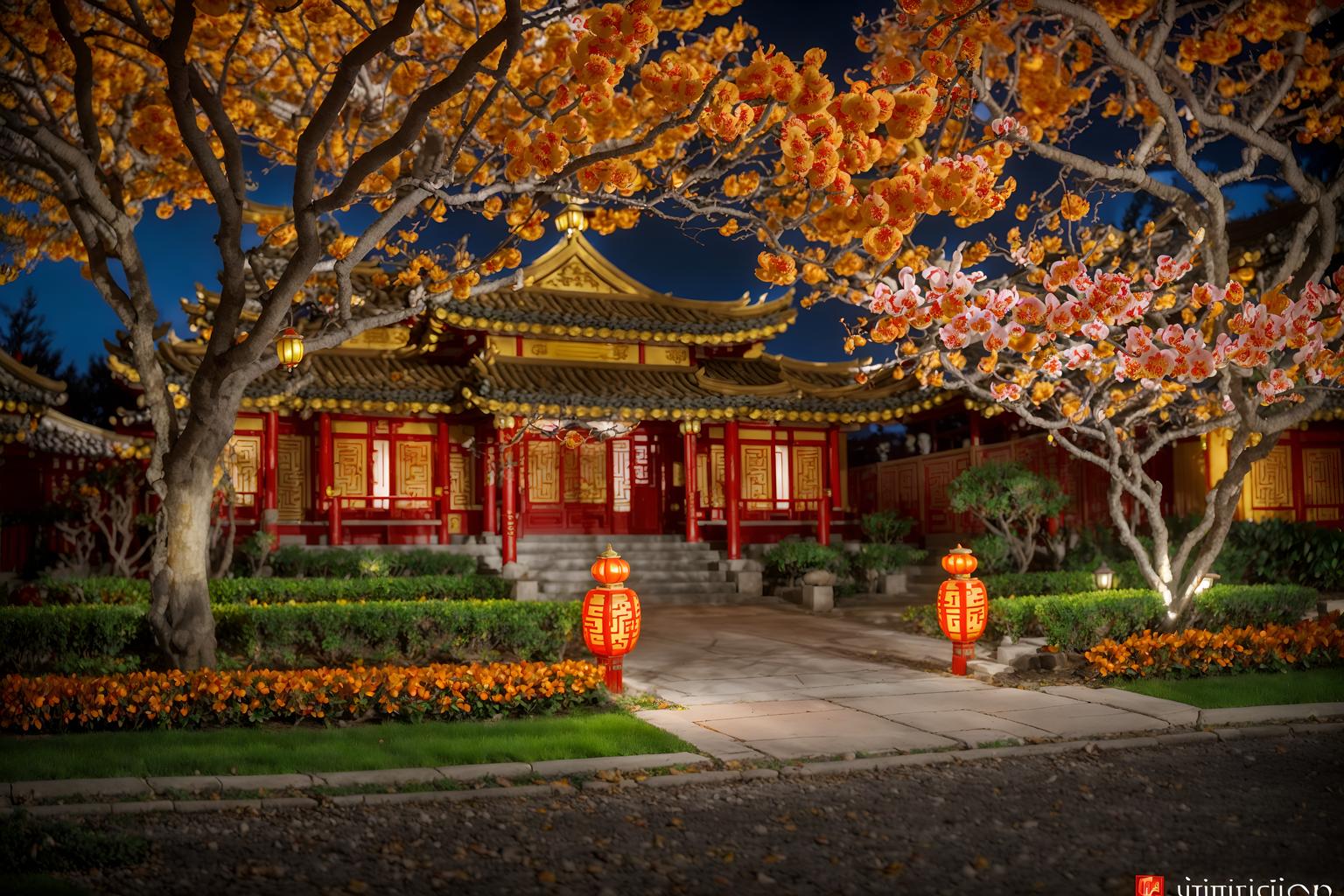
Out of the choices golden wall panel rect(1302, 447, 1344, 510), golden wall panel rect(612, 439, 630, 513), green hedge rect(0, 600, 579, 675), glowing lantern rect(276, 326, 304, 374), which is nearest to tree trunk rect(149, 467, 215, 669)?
green hedge rect(0, 600, 579, 675)

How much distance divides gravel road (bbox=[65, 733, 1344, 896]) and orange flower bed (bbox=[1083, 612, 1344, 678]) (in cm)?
319

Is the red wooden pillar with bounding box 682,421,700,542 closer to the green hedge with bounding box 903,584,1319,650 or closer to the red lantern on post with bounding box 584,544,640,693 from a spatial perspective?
the green hedge with bounding box 903,584,1319,650

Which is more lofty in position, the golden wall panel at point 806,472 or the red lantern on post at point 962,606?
the golden wall panel at point 806,472

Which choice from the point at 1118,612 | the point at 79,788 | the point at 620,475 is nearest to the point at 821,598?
the point at 620,475

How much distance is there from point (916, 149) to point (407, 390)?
528 inches

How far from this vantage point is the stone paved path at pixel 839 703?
7832 mm

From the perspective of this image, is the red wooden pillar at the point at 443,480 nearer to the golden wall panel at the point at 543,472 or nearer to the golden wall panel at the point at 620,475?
the golden wall panel at the point at 543,472

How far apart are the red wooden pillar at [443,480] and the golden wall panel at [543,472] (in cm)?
169

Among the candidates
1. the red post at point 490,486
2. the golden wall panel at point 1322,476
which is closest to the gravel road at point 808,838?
the golden wall panel at point 1322,476

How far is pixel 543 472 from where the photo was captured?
78.5ft

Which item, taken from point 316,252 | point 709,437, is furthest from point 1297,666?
point 709,437

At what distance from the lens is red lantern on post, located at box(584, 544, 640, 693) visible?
9.62 metres

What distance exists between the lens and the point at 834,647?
13.5 metres

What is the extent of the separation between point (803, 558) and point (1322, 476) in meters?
9.48
